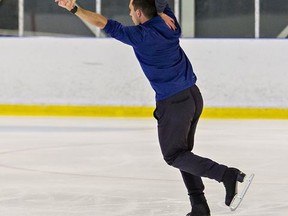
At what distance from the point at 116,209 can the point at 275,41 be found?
19.6ft

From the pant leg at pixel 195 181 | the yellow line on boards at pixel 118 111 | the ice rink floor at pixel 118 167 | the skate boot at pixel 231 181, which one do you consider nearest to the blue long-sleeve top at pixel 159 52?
the pant leg at pixel 195 181

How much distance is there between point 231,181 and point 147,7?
0.81 m

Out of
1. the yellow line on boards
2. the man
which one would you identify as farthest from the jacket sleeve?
the yellow line on boards

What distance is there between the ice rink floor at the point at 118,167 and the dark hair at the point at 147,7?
3.02 feet

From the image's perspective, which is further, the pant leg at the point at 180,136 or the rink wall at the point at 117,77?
the rink wall at the point at 117,77

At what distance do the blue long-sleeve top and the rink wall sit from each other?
5.83 m

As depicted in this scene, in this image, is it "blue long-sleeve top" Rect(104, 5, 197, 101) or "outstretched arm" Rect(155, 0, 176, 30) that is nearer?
"blue long-sleeve top" Rect(104, 5, 197, 101)

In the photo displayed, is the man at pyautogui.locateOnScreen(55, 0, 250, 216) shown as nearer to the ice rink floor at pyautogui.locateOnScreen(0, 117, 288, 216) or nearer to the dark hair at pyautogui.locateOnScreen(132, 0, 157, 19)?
the dark hair at pyautogui.locateOnScreen(132, 0, 157, 19)

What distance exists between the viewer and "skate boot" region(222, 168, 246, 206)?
12.1ft

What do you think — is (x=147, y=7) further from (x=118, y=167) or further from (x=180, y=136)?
(x=118, y=167)

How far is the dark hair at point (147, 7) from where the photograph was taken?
3.68m

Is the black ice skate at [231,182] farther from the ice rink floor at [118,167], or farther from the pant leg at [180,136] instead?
the ice rink floor at [118,167]

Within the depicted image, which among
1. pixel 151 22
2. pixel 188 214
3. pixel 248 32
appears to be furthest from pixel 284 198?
pixel 248 32

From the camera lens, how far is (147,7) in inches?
145
